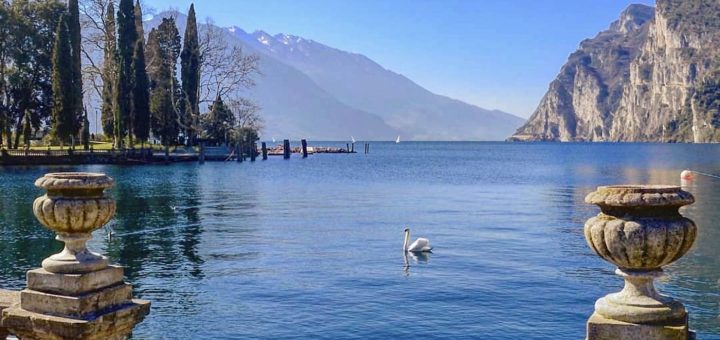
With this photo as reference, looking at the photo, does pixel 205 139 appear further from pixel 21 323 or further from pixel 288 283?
pixel 21 323

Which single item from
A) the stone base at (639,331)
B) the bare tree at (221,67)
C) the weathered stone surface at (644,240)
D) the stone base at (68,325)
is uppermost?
the bare tree at (221,67)

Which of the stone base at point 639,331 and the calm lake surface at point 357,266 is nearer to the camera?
the stone base at point 639,331

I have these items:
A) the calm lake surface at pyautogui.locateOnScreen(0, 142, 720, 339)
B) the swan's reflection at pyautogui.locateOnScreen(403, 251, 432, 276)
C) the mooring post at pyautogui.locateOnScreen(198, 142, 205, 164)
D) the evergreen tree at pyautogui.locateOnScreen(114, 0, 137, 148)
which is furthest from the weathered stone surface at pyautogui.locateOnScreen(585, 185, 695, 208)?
the mooring post at pyautogui.locateOnScreen(198, 142, 205, 164)

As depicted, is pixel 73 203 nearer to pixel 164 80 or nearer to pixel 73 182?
pixel 73 182

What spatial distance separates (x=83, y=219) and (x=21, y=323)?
1.17 meters

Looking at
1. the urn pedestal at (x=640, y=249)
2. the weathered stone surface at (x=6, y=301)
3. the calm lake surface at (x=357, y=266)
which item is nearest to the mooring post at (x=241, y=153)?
the calm lake surface at (x=357, y=266)

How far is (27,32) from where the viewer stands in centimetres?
8356

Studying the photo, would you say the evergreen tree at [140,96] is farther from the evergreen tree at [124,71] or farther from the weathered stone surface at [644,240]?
the weathered stone surface at [644,240]

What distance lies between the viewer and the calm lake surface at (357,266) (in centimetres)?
1666

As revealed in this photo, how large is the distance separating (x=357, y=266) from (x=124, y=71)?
229 ft

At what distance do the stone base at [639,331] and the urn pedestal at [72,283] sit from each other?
4.43 metres

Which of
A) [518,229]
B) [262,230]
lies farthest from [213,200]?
[518,229]

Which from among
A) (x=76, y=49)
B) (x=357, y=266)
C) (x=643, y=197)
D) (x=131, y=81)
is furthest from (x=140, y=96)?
(x=643, y=197)

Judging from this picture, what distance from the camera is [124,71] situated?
86.0 m
